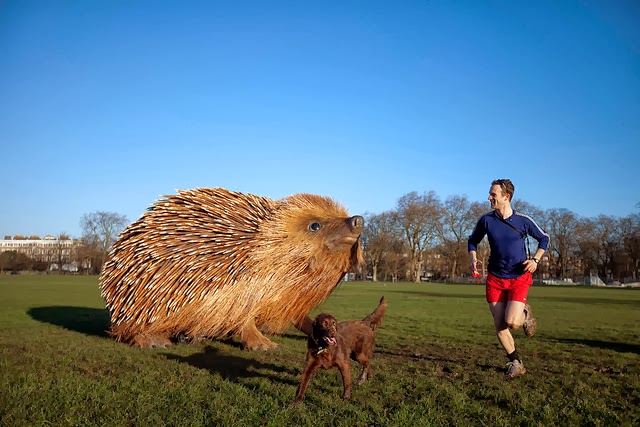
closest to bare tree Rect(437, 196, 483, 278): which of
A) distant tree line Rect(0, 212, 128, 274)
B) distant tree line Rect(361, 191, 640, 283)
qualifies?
distant tree line Rect(361, 191, 640, 283)

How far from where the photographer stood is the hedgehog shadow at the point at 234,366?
672cm

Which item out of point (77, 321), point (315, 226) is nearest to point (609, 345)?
point (315, 226)

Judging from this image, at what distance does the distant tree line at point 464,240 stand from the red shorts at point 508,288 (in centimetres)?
6813

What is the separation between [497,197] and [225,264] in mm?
4264

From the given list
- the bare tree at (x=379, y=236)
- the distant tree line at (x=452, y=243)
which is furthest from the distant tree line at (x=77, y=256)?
the bare tree at (x=379, y=236)

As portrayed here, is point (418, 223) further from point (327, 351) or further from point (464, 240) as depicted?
point (327, 351)

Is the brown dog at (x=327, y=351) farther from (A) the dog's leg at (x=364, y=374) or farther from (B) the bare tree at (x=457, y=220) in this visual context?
(B) the bare tree at (x=457, y=220)

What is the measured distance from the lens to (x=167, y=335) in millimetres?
9008

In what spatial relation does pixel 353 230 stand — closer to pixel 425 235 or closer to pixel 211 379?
pixel 211 379

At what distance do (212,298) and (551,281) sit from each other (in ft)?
305

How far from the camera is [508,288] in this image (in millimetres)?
6824

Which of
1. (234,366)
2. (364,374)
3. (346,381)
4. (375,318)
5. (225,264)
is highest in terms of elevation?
(225,264)

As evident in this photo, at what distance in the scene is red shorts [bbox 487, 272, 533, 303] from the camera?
6.70m

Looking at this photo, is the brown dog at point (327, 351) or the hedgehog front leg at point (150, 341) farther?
the hedgehog front leg at point (150, 341)
